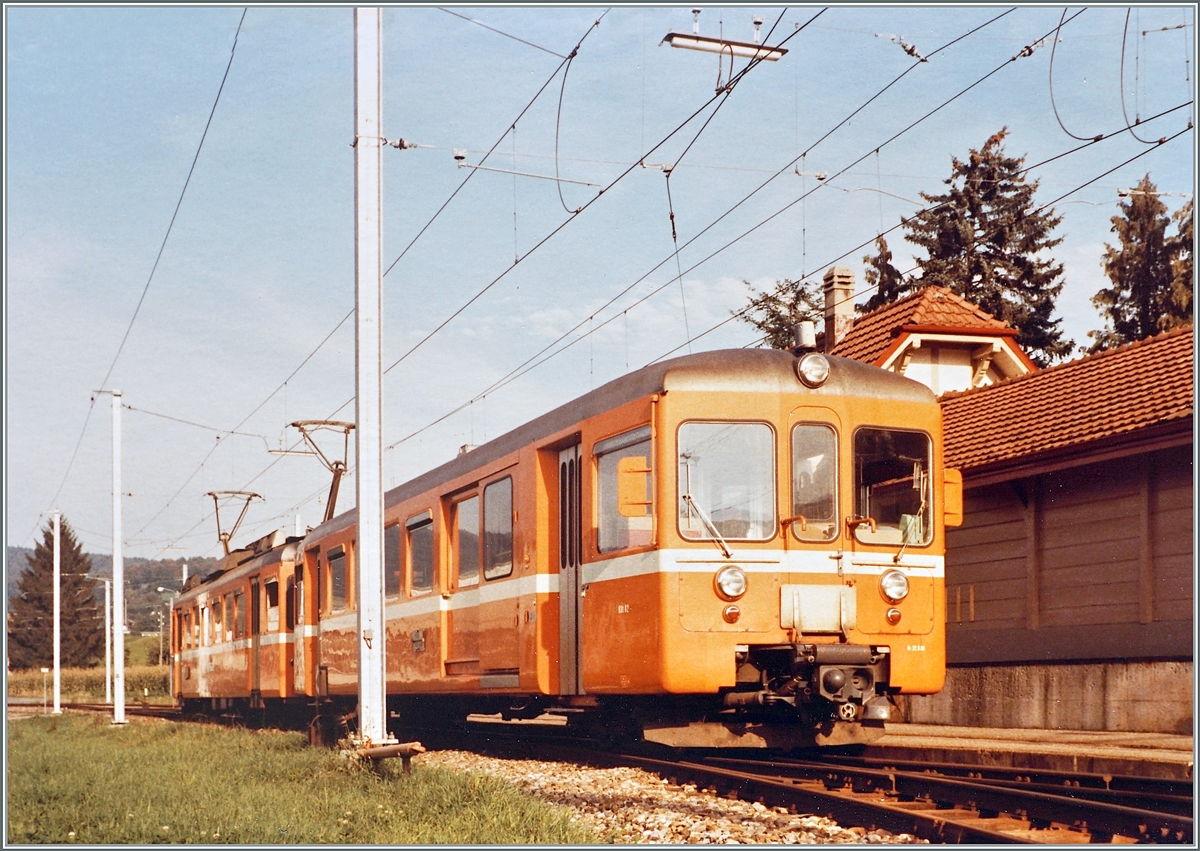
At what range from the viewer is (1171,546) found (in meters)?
14.7

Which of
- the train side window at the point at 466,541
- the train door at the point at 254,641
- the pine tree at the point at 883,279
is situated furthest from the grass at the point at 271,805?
the pine tree at the point at 883,279

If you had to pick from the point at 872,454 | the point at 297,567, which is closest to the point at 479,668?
the point at 872,454

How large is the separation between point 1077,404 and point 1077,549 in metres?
1.76

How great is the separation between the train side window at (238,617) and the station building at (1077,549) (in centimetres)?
1263

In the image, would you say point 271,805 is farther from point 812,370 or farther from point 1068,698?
point 1068,698

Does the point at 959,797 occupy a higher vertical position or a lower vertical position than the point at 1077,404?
lower

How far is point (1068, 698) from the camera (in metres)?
16.0

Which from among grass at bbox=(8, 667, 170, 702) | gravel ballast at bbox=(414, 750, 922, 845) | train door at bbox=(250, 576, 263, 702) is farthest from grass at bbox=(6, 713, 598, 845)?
grass at bbox=(8, 667, 170, 702)

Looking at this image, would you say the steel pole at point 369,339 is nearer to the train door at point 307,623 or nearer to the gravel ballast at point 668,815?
the gravel ballast at point 668,815

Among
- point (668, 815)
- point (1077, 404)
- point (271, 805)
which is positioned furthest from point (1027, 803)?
point (1077, 404)

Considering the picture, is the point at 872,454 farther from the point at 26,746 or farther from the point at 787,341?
the point at 787,341

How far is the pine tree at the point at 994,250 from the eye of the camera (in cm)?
3969

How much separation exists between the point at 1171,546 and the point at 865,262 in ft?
101

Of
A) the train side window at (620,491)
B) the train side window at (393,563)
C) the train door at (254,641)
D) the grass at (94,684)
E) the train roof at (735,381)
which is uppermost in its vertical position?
the train roof at (735,381)
